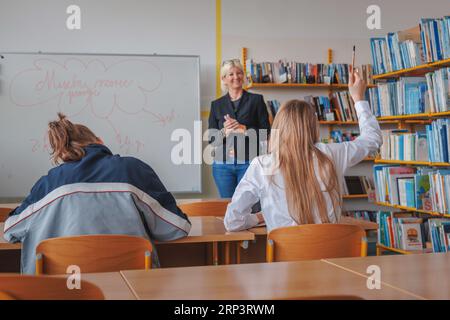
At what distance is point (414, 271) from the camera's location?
169 cm

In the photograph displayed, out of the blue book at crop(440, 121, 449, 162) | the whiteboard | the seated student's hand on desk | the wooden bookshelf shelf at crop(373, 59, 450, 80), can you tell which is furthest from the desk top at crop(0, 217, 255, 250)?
the whiteboard

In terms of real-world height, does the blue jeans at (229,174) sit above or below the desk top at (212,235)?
above

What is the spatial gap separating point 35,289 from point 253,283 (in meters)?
0.61

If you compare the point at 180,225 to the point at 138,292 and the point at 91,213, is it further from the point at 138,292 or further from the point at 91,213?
the point at 138,292

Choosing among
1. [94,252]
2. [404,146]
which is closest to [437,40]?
[404,146]

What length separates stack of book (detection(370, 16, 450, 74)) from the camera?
181 inches

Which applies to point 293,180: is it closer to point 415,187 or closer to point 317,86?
point 415,187

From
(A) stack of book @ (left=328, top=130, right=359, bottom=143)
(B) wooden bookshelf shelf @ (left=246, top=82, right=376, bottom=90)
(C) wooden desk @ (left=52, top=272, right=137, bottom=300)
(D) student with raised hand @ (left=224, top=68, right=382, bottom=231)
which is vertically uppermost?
(B) wooden bookshelf shelf @ (left=246, top=82, right=376, bottom=90)

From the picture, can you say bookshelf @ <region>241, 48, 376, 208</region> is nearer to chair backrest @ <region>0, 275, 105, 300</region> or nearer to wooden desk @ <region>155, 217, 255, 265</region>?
wooden desk @ <region>155, 217, 255, 265</region>

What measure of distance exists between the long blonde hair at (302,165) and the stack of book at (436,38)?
2.43 m

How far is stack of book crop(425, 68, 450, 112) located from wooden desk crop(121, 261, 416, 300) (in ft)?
10.6

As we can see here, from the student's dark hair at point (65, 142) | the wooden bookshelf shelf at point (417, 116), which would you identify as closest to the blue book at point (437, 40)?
the wooden bookshelf shelf at point (417, 116)

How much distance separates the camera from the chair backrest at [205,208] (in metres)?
3.52

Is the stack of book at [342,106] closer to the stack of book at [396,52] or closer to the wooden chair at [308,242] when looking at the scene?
the stack of book at [396,52]
